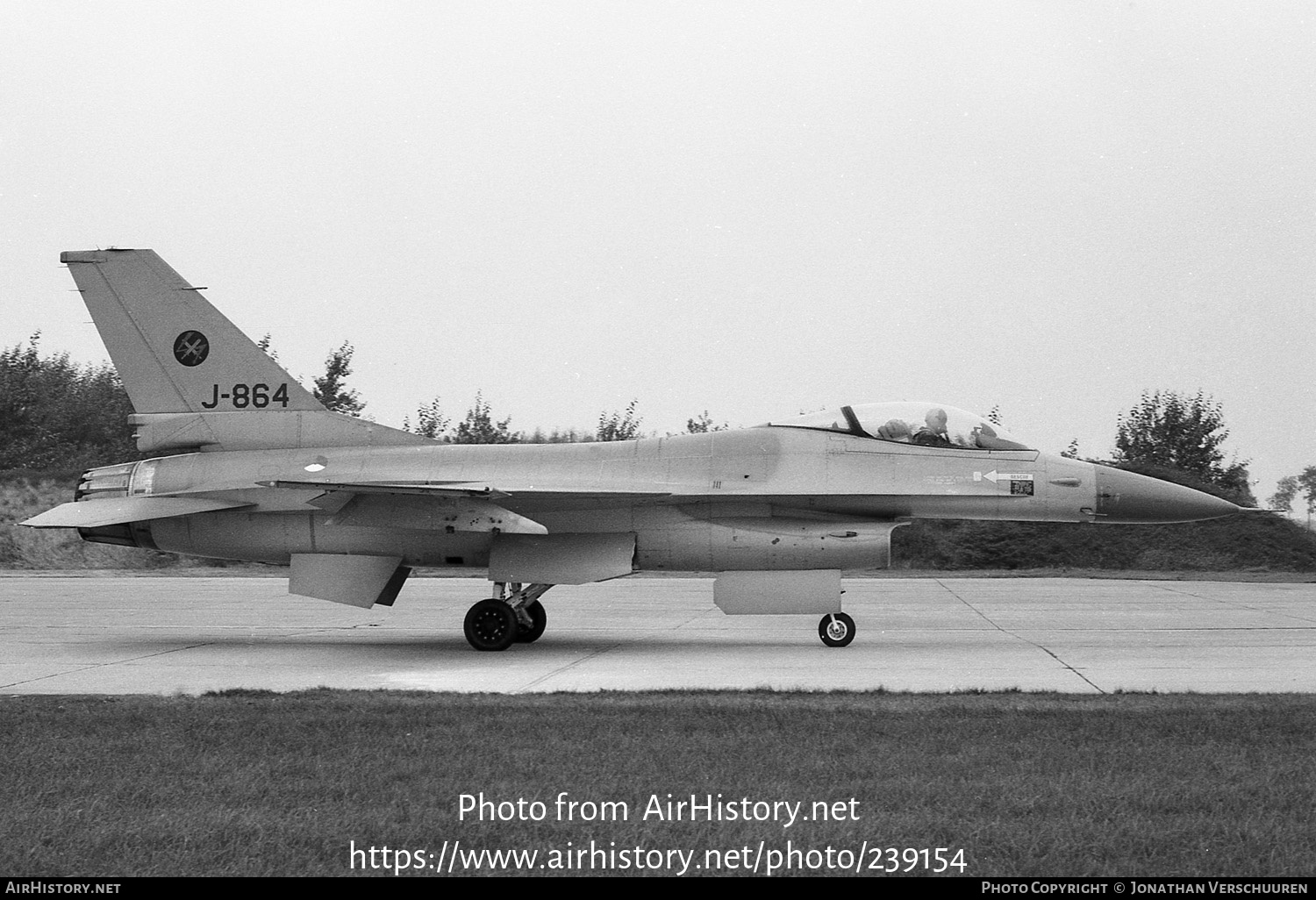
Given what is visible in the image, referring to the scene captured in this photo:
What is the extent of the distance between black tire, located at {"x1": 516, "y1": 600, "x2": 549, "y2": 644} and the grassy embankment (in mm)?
15570

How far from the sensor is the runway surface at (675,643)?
10578 millimetres

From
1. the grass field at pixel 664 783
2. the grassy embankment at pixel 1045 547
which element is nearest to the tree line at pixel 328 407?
the grassy embankment at pixel 1045 547

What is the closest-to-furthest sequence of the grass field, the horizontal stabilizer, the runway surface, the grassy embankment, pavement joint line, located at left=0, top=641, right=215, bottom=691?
1. the grass field
2. the runway surface
3. pavement joint line, located at left=0, top=641, right=215, bottom=691
4. the horizontal stabilizer
5. the grassy embankment

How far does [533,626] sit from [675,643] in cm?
165

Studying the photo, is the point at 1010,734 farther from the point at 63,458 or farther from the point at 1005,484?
the point at 63,458

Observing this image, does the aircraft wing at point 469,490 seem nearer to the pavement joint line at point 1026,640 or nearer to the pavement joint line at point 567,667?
the pavement joint line at point 567,667

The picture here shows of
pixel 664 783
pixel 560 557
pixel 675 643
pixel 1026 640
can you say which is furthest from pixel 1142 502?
pixel 664 783

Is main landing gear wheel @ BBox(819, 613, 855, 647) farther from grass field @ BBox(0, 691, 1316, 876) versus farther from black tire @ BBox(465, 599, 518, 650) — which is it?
grass field @ BBox(0, 691, 1316, 876)

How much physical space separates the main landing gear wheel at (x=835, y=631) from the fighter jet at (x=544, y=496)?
2 cm

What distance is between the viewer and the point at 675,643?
547 inches

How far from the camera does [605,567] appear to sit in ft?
43.2

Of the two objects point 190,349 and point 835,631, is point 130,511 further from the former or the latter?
point 835,631

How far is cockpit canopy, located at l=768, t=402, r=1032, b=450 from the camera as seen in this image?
13297 mm

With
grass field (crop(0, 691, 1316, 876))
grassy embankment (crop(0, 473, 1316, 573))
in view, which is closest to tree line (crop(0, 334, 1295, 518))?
grassy embankment (crop(0, 473, 1316, 573))
